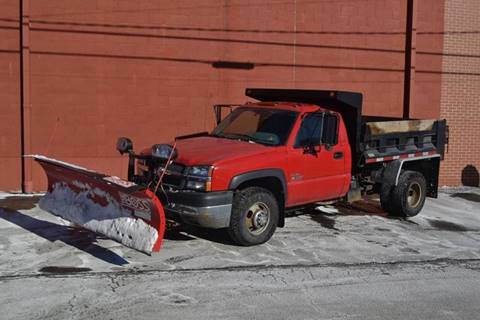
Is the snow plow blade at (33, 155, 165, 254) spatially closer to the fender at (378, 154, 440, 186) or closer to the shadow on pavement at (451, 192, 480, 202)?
the fender at (378, 154, 440, 186)

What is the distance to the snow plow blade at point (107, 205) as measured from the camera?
20.1 feet

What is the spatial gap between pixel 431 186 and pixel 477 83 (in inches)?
192

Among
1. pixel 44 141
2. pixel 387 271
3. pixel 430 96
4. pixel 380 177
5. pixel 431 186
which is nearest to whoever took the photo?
pixel 387 271

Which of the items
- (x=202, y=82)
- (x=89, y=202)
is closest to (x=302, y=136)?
(x=89, y=202)

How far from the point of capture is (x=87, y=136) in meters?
11.9

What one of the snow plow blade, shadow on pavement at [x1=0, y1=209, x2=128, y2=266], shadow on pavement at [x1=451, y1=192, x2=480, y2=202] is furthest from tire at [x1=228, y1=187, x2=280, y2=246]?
shadow on pavement at [x1=451, y1=192, x2=480, y2=202]

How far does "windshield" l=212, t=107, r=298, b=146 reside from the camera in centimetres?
793

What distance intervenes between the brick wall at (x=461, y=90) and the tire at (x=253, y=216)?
808 centimetres

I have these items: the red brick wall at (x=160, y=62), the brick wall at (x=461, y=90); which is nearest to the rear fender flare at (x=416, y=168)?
the red brick wall at (x=160, y=62)

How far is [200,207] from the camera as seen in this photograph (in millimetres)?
6805

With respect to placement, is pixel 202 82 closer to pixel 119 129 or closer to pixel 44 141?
pixel 119 129

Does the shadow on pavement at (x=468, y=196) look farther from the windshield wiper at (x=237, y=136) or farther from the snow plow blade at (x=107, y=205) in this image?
the snow plow blade at (x=107, y=205)

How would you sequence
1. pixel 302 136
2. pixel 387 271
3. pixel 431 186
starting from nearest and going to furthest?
pixel 387 271 → pixel 302 136 → pixel 431 186

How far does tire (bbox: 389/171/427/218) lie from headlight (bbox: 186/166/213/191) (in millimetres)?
4161
